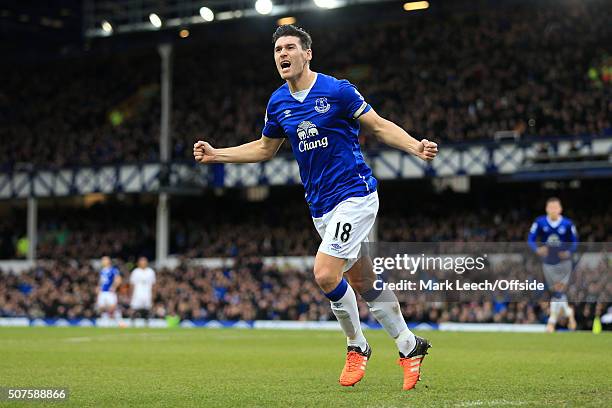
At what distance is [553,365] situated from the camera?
10.4 meters

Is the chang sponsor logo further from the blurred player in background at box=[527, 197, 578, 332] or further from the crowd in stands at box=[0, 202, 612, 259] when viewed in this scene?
the crowd in stands at box=[0, 202, 612, 259]

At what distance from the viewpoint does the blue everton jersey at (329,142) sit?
786 centimetres

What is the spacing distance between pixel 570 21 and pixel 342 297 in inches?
1148

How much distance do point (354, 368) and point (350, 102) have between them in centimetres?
208

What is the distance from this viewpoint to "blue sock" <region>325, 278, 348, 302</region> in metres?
7.96

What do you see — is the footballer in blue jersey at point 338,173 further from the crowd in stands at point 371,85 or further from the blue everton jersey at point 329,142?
the crowd in stands at point 371,85

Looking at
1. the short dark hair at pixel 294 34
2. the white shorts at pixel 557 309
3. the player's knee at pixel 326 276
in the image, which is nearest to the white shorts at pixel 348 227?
the player's knee at pixel 326 276

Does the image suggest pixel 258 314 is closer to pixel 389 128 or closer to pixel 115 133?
pixel 115 133

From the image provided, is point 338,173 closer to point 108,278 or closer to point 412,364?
point 412,364

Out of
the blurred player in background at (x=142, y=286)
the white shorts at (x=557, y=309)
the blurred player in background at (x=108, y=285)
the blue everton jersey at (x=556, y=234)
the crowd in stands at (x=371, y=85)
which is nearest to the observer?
the blue everton jersey at (x=556, y=234)

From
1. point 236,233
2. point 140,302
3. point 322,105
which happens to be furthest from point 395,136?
point 236,233

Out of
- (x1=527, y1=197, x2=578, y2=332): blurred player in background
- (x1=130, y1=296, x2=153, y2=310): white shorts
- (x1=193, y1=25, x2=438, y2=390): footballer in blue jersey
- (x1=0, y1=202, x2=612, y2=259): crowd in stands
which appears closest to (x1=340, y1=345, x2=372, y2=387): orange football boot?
(x1=193, y1=25, x2=438, y2=390): footballer in blue jersey

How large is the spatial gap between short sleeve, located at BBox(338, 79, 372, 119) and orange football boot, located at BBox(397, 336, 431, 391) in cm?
186

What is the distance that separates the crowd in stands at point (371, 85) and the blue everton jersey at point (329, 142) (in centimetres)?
2322
